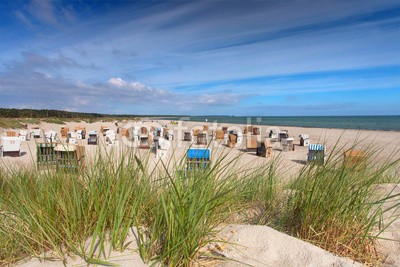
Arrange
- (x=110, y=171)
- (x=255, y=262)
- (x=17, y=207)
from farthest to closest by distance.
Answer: (x=110, y=171)
(x=17, y=207)
(x=255, y=262)

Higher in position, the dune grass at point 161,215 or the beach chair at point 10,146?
the dune grass at point 161,215

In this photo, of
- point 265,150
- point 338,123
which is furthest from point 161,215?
point 338,123

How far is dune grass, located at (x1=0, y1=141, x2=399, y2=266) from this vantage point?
5.19 feet

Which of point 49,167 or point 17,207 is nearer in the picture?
point 17,207

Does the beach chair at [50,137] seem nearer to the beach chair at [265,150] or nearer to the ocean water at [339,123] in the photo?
the ocean water at [339,123]

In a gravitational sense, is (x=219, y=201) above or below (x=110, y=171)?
below

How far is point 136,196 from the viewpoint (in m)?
1.89

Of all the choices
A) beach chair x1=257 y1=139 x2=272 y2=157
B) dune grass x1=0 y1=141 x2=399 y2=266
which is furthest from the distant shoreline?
dune grass x1=0 y1=141 x2=399 y2=266

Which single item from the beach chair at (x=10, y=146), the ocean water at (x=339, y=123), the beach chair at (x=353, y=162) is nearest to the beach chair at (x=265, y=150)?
the ocean water at (x=339, y=123)

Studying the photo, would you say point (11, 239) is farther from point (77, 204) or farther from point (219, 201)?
point (219, 201)

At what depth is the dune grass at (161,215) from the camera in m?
1.58

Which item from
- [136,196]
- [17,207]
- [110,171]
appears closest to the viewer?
[17,207]

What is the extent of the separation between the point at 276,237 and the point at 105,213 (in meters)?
1.15

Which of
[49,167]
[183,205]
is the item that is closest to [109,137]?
[49,167]
